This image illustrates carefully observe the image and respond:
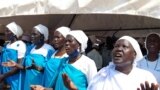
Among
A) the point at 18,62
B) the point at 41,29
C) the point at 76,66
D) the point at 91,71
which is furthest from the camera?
the point at 18,62

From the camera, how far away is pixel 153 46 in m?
4.84

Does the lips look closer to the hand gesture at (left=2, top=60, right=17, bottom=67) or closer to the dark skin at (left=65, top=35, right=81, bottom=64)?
the dark skin at (left=65, top=35, right=81, bottom=64)

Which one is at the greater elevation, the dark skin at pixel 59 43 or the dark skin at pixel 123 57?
the dark skin at pixel 59 43

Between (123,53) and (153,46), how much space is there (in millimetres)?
1190

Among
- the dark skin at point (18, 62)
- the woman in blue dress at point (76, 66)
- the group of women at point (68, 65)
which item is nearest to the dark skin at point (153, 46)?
the group of women at point (68, 65)

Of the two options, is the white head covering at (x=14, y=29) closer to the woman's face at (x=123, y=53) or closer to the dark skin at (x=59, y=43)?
the dark skin at (x=59, y=43)

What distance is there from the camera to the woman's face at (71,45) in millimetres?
4500

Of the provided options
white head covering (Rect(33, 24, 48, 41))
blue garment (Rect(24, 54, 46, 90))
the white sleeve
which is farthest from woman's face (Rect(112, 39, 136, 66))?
white head covering (Rect(33, 24, 48, 41))

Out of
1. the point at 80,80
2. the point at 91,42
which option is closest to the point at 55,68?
the point at 80,80

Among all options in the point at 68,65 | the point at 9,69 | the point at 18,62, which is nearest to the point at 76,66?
the point at 68,65

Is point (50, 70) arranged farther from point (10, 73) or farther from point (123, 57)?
point (123, 57)

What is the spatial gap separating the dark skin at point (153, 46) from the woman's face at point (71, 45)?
905mm

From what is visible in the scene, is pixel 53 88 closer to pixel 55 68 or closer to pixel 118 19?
pixel 55 68

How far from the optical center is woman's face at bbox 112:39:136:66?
12.1ft
